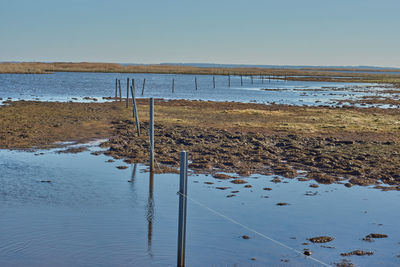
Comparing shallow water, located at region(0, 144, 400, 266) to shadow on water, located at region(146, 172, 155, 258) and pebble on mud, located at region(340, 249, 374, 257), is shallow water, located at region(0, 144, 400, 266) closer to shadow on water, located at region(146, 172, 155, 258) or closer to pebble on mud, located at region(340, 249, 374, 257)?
shadow on water, located at region(146, 172, 155, 258)

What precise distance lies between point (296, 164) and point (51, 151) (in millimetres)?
10218

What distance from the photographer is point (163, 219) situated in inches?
477

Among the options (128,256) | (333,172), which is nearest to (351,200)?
(333,172)

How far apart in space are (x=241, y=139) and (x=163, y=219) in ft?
38.1

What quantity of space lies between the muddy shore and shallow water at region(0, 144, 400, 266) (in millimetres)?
1731

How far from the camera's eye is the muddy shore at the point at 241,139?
58.5 feet

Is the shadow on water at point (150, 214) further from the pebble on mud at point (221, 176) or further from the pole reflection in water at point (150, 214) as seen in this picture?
the pebble on mud at point (221, 176)

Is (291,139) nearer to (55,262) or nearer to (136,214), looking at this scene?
(136,214)

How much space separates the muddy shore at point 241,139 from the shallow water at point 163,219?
5.68ft

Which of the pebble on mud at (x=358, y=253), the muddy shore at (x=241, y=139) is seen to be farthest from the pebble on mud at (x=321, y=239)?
the muddy shore at (x=241, y=139)

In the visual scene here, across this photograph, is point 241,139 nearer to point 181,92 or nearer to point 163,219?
point 163,219

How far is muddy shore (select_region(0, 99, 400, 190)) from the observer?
58.5 feet

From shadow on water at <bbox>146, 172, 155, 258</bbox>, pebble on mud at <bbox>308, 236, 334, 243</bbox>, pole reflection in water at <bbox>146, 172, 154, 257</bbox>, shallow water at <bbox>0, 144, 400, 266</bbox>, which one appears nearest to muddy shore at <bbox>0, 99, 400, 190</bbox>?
shallow water at <bbox>0, 144, 400, 266</bbox>

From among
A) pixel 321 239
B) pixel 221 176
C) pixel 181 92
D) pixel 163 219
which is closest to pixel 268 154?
pixel 221 176
